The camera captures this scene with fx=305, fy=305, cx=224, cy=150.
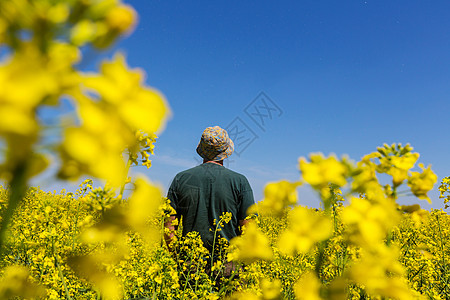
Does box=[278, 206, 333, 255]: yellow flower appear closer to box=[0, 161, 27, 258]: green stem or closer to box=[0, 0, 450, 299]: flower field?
box=[0, 0, 450, 299]: flower field

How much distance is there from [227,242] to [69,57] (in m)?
3.09

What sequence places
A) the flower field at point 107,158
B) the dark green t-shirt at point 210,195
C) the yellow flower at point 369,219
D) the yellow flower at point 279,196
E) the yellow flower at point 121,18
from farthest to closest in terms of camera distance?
1. the dark green t-shirt at point 210,195
2. the yellow flower at point 279,196
3. the yellow flower at point 369,219
4. the yellow flower at point 121,18
5. the flower field at point 107,158

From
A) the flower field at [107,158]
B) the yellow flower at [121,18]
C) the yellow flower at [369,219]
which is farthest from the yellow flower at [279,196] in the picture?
the yellow flower at [121,18]

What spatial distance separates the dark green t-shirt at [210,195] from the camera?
3141 millimetres

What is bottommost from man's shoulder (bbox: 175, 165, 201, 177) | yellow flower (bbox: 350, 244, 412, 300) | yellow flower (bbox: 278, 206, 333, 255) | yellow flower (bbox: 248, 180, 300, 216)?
yellow flower (bbox: 350, 244, 412, 300)

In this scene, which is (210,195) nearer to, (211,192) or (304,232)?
(211,192)

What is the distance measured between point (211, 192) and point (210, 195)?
0.04 meters

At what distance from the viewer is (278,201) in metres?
0.99

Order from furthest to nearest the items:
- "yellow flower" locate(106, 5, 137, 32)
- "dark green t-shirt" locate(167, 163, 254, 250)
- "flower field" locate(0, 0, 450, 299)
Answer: "dark green t-shirt" locate(167, 163, 254, 250) < "yellow flower" locate(106, 5, 137, 32) < "flower field" locate(0, 0, 450, 299)

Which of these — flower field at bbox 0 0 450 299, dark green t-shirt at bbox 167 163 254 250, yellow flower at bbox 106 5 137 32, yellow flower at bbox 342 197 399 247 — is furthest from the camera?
dark green t-shirt at bbox 167 163 254 250

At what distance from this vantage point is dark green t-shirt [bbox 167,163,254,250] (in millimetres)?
3141

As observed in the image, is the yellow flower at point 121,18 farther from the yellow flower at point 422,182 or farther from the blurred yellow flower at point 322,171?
the yellow flower at point 422,182

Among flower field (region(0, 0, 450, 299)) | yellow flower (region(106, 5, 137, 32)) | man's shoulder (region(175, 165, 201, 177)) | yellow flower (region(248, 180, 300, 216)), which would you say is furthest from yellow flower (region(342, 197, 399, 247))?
man's shoulder (region(175, 165, 201, 177))

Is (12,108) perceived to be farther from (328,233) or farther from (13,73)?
(328,233)
